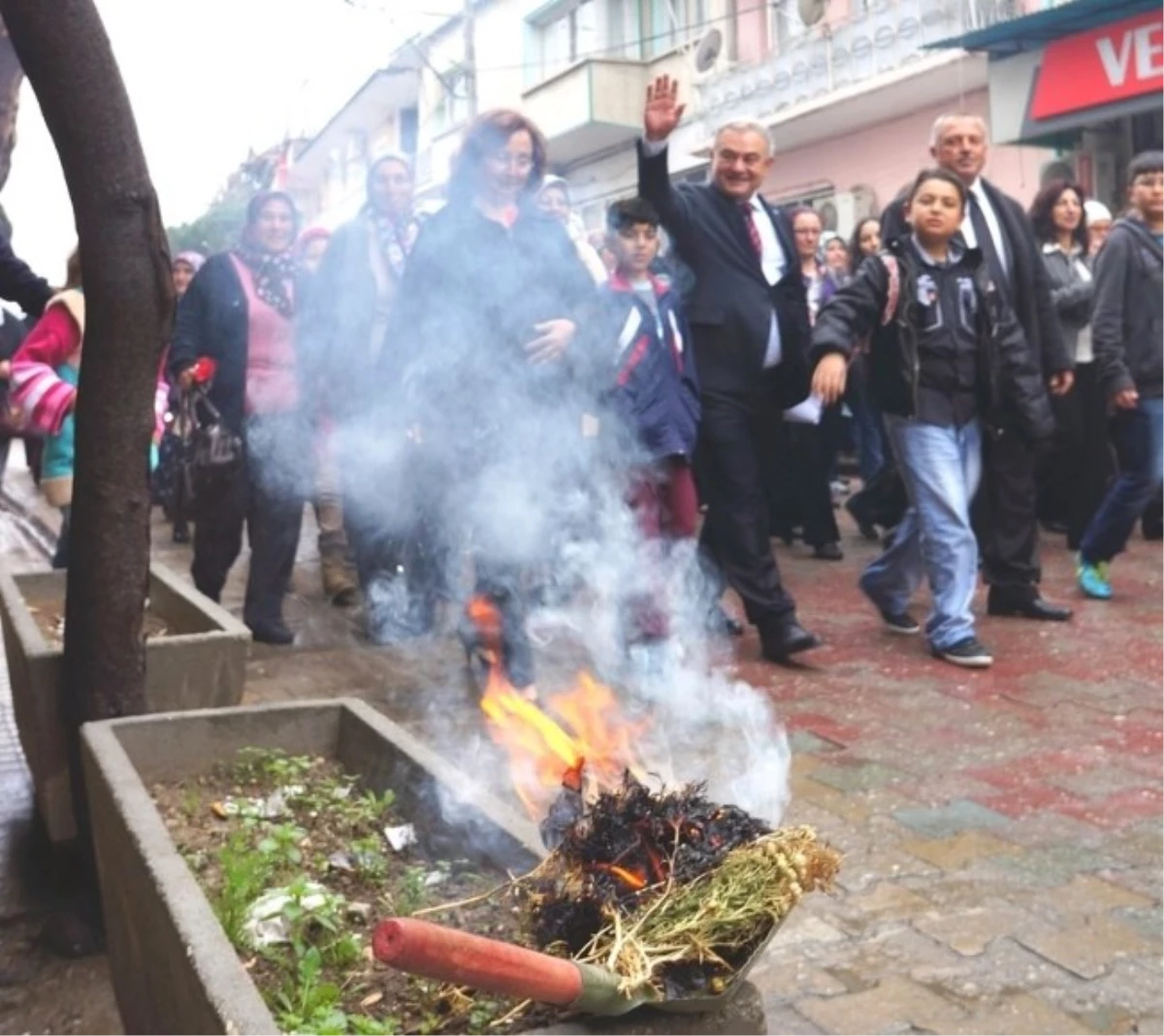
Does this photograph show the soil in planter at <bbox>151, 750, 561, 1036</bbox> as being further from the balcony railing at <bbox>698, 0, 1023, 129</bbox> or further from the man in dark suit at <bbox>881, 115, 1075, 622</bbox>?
the balcony railing at <bbox>698, 0, 1023, 129</bbox>

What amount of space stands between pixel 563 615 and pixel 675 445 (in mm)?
874

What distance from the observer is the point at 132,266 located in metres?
3.36

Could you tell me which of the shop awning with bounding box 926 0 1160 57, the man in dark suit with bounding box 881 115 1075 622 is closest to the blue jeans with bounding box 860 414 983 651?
the man in dark suit with bounding box 881 115 1075 622

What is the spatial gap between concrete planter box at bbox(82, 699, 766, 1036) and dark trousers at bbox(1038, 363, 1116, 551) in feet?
21.2

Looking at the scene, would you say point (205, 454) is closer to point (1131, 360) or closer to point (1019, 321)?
point (1019, 321)

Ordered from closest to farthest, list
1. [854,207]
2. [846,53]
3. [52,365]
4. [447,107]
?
[52,365]
[846,53]
[854,207]
[447,107]

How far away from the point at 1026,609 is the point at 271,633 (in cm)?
369

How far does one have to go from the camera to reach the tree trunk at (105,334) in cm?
324

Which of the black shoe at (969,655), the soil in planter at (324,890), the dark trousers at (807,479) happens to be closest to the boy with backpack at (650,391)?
the black shoe at (969,655)

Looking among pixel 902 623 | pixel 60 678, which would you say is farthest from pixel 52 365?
pixel 902 623

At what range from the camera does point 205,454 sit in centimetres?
634

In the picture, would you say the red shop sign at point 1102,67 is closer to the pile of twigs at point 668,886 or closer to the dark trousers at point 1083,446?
the dark trousers at point 1083,446

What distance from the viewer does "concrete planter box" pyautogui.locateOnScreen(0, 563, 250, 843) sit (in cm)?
383

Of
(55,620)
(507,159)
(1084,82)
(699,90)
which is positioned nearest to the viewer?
(55,620)
